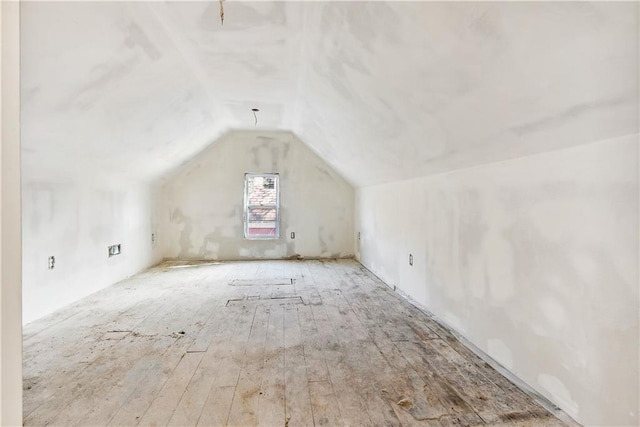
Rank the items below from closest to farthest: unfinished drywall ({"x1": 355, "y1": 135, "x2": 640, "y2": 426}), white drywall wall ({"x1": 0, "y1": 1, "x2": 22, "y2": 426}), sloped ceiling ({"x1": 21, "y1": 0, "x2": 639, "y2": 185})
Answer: white drywall wall ({"x1": 0, "y1": 1, "x2": 22, "y2": 426}), sloped ceiling ({"x1": 21, "y1": 0, "x2": 639, "y2": 185}), unfinished drywall ({"x1": 355, "y1": 135, "x2": 640, "y2": 426})

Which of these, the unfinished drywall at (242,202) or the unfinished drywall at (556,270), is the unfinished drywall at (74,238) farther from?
the unfinished drywall at (556,270)

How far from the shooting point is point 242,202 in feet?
19.4

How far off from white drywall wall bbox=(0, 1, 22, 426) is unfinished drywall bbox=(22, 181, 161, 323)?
270 centimetres

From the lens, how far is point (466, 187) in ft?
7.99

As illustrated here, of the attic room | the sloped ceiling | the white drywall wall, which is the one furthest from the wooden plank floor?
the sloped ceiling

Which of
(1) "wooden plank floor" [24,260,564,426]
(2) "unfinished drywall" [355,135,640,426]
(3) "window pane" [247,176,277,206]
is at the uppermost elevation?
(3) "window pane" [247,176,277,206]

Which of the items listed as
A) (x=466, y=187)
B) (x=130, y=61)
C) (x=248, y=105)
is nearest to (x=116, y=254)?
(x=248, y=105)

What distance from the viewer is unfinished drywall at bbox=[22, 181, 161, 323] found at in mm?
2795

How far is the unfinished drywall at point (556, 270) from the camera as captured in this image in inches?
51.4

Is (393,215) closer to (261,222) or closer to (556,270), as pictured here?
(556,270)

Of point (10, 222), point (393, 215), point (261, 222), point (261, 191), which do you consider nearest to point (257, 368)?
point (10, 222)

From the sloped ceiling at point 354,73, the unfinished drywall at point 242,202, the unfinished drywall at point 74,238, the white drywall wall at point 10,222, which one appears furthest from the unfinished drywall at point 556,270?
the unfinished drywall at point 74,238

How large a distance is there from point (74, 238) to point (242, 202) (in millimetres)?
2840

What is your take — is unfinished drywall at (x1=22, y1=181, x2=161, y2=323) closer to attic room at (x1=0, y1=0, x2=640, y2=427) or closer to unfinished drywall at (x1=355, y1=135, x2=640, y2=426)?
attic room at (x1=0, y1=0, x2=640, y2=427)
